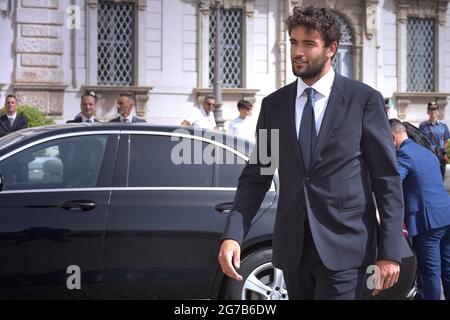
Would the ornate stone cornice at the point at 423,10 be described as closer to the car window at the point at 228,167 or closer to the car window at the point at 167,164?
the car window at the point at 228,167

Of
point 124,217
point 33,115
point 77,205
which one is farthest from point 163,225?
point 33,115

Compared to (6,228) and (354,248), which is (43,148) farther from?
(354,248)

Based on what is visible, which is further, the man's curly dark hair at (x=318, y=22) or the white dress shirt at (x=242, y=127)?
the white dress shirt at (x=242, y=127)

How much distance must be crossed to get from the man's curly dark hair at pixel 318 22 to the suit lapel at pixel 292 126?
0.93 ft

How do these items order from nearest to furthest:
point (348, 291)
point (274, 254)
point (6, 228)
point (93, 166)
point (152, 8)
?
point (348, 291), point (274, 254), point (6, 228), point (93, 166), point (152, 8)

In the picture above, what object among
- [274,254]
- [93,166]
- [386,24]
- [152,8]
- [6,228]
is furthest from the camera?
[386,24]

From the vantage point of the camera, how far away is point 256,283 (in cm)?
536

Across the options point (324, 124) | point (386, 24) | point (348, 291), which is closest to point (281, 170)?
point (324, 124)

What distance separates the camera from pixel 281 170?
133 inches

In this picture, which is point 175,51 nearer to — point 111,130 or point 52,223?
point 111,130

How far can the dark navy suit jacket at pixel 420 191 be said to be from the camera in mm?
5898

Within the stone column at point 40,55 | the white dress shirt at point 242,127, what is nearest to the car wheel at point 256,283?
the white dress shirt at point 242,127

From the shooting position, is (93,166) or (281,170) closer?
(281,170)
